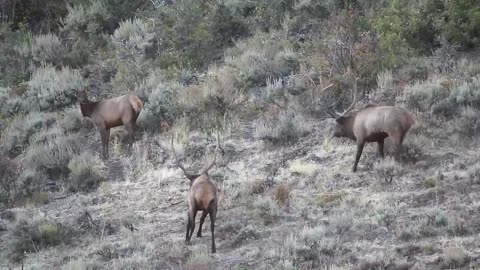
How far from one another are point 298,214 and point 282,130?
3.63 meters

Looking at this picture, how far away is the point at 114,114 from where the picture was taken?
58.4 feet

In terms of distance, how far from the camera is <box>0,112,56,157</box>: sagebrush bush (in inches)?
770

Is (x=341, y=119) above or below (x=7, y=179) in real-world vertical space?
above

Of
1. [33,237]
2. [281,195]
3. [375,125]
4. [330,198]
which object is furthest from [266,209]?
[33,237]

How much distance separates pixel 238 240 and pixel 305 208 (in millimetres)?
1565

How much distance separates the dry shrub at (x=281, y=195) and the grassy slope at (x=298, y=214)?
13 centimetres

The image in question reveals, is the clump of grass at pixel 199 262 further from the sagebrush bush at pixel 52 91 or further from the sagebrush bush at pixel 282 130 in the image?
the sagebrush bush at pixel 52 91

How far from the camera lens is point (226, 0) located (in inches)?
933

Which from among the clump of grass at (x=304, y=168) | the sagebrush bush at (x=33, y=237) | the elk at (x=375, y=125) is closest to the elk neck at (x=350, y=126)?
the elk at (x=375, y=125)

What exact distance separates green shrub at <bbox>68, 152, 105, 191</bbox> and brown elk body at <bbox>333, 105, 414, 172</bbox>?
4.96 m

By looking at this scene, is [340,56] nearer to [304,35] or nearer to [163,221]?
[304,35]

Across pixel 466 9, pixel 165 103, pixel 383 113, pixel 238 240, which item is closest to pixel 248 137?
pixel 165 103

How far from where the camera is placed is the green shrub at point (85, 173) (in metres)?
16.9

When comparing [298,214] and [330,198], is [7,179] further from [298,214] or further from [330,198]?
[330,198]
